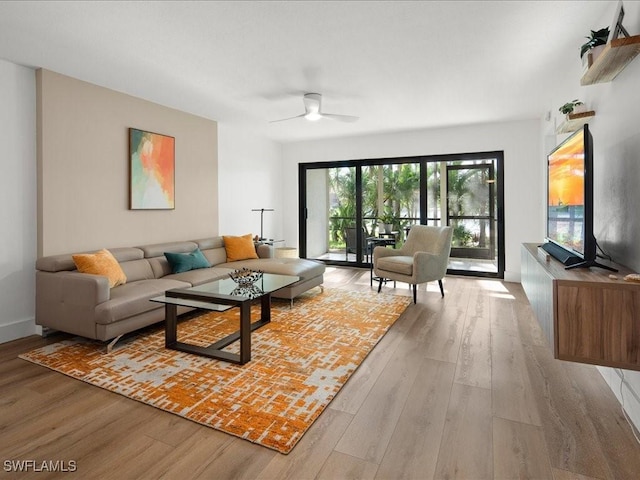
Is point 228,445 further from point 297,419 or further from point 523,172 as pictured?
Result: point 523,172

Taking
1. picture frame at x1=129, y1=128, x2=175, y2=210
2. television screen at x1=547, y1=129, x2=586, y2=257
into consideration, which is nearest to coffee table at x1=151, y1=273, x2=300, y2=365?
picture frame at x1=129, y1=128, x2=175, y2=210

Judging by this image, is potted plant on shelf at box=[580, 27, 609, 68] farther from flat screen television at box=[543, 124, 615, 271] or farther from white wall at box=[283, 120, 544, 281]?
white wall at box=[283, 120, 544, 281]

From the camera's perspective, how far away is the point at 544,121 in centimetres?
503

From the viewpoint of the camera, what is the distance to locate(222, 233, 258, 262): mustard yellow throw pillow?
16.6 feet

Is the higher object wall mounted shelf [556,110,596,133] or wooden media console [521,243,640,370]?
wall mounted shelf [556,110,596,133]

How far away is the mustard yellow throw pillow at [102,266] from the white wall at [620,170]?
12.9 ft

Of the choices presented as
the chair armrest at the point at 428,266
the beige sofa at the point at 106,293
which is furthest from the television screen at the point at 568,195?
the beige sofa at the point at 106,293

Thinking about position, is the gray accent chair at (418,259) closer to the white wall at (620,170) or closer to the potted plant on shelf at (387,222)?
the potted plant on shelf at (387,222)

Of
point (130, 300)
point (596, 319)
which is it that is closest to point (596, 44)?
point (596, 319)

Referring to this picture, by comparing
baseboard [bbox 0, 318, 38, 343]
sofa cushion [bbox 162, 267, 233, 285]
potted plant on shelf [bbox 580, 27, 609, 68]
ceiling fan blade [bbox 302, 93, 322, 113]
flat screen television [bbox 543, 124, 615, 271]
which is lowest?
baseboard [bbox 0, 318, 38, 343]

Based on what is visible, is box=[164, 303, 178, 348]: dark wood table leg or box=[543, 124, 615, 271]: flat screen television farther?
box=[164, 303, 178, 348]: dark wood table leg

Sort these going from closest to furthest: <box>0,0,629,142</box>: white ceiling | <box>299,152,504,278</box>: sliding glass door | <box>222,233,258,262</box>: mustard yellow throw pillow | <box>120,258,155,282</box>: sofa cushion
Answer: <box>0,0,629,142</box>: white ceiling, <box>120,258,155,282</box>: sofa cushion, <box>222,233,258,262</box>: mustard yellow throw pillow, <box>299,152,504,278</box>: sliding glass door

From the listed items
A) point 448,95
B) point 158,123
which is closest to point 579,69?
point 448,95

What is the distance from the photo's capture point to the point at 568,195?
2.54 meters
